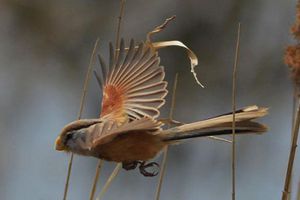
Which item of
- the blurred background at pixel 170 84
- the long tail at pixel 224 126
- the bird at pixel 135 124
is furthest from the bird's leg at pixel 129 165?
the blurred background at pixel 170 84

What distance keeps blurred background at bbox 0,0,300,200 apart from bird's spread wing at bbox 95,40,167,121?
245 cm

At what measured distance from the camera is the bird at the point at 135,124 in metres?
1.81

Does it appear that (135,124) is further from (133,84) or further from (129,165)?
(133,84)

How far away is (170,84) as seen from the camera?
4.95 m

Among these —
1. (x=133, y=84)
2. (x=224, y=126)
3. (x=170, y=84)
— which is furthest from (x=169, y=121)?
(x=170, y=84)

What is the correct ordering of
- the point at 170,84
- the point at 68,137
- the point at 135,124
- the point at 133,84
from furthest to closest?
the point at 170,84 → the point at 133,84 → the point at 68,137 → the point at 135,124

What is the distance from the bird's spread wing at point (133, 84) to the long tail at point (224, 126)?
0.10 m

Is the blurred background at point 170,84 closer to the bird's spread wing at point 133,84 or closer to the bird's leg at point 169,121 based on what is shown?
the bird's spread wing at point 133,84

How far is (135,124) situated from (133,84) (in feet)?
1.22

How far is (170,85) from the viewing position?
4938 mm

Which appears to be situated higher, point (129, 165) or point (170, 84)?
point (170, 84)

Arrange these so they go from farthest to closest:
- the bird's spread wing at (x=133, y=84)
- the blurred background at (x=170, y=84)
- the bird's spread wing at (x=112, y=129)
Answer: the blurred background at (x=170, y=84) → the bird's spread wing at (x=133, y=84) → the bird's spread wing at (x=112, y=129)

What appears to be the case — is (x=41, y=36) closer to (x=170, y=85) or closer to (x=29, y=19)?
(x=29, y=19)

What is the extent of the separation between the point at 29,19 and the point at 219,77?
1331mm
